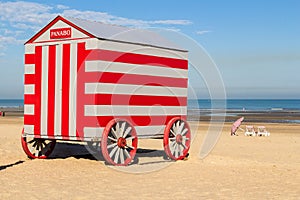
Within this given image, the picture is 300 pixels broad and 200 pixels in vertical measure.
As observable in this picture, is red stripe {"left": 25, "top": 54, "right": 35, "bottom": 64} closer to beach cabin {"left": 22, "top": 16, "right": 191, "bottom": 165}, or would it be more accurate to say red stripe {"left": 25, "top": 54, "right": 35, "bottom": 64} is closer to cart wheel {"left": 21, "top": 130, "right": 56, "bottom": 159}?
beach cabin {"left": 22, "top": 16, "right": 191, "bottom": 165}

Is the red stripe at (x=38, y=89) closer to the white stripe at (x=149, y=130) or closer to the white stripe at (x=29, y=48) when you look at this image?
the white stripe at (x=29, y=48)

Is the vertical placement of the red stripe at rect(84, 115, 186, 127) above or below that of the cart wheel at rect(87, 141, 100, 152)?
above

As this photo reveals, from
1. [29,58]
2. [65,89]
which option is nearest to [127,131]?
[65,89]

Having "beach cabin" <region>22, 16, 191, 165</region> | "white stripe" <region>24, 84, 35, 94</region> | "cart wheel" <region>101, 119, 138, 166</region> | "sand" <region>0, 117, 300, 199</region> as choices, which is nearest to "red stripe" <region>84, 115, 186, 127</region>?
"beach cabin" <region>22, 16, 191, 165</region>

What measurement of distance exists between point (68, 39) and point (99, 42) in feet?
3.18

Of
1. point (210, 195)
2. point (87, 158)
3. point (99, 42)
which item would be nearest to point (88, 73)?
point (99, 42)

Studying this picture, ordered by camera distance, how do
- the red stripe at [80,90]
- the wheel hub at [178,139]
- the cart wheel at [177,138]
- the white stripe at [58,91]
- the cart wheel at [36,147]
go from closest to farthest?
the red stripe at [80,90], the white stripe at [58,91], the cart wheel at [36,147], the cart wheel at [177,138], the wheel hub at [178,139]

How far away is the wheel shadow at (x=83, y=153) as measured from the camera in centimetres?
1342

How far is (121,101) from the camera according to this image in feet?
38.2

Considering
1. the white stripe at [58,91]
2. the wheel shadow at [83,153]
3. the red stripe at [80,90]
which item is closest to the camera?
the red stripe at [80,90]

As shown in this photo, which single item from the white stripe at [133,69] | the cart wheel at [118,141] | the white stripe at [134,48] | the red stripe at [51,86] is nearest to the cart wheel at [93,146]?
the red stripe at [51,86]

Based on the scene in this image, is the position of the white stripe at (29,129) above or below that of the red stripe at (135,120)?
below

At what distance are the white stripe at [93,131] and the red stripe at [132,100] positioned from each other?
1.81 feet

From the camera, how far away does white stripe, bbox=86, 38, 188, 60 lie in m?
11.1
